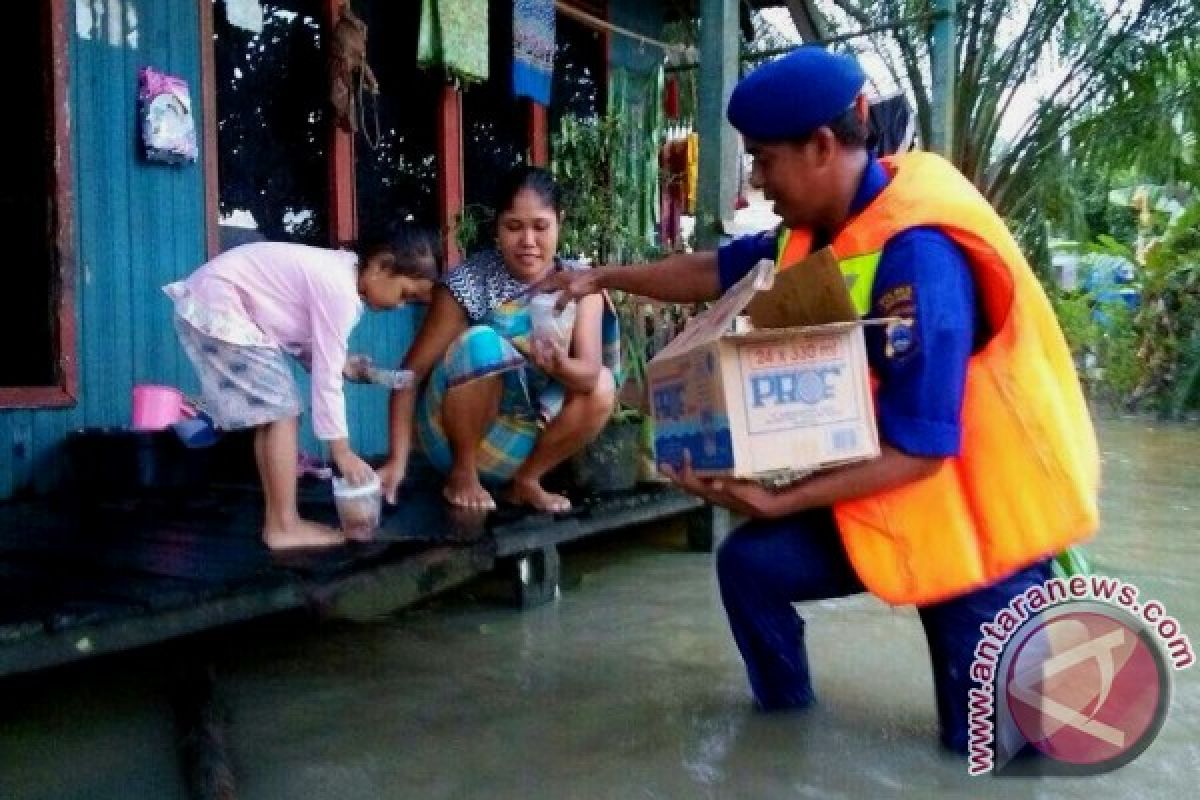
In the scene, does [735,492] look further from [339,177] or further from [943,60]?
[943,60]

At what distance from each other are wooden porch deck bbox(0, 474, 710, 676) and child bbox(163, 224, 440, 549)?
247 mm

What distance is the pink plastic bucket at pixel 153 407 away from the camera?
4273 mm

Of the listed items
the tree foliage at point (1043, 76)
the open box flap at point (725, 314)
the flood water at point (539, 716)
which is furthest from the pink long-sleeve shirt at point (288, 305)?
the tree foliage at point (1043, 76)

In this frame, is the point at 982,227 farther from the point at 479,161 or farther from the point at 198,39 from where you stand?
the point at 479,161

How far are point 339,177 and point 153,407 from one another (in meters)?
1.51

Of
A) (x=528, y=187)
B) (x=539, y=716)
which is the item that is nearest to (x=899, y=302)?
(x=539, y=716)

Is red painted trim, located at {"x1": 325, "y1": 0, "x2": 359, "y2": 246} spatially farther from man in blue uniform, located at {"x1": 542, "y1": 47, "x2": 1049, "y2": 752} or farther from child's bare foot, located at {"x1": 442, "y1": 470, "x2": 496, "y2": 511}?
man in blue uniform, located at {"x1": 542, "y1": 47, "x2": 1049, "y2": 752}

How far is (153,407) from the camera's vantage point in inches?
169

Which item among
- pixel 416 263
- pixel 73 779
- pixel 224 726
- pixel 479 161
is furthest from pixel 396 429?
pixel 479 161

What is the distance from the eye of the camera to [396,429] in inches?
148

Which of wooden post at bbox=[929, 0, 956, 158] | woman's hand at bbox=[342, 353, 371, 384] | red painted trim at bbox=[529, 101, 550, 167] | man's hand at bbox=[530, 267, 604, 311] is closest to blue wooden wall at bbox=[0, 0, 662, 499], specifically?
woman's hand at bbox=[342, 353, 371, 384]

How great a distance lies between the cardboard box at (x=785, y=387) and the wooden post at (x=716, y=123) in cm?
245

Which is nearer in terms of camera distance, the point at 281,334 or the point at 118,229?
the point at 281,334

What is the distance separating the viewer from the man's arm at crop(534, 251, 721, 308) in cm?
285
